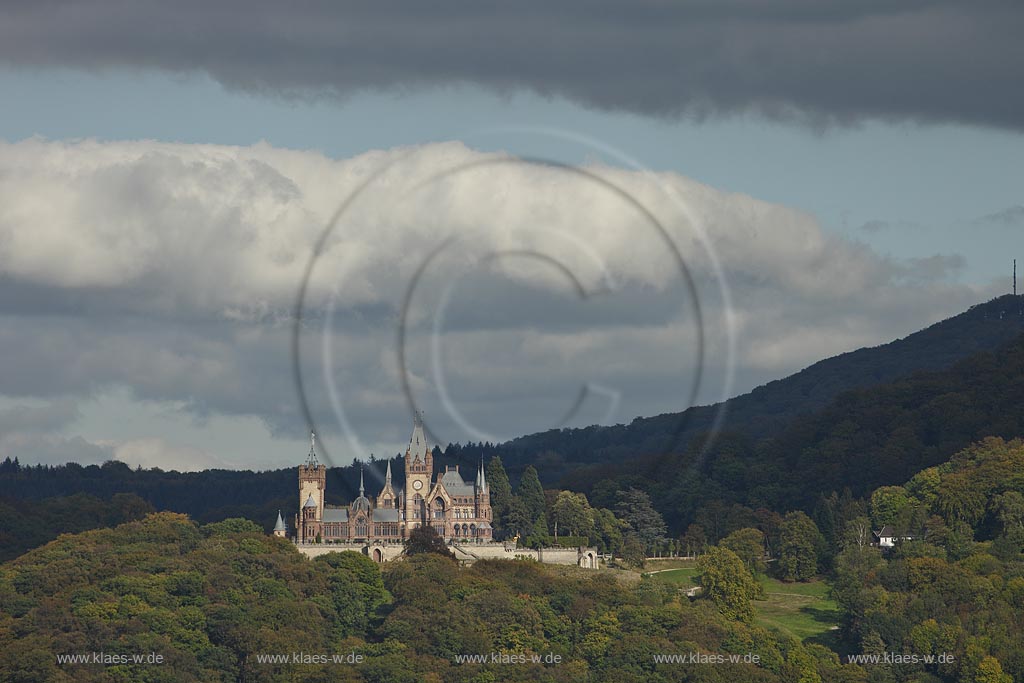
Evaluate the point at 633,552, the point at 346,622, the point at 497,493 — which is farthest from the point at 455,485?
the point at 346,622

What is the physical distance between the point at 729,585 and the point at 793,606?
7948mm

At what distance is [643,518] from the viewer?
169250 mm

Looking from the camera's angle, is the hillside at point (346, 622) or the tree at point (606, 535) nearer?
the hillside at point (346, 622)

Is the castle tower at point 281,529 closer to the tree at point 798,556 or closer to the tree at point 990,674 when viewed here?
the tree at point 798,556

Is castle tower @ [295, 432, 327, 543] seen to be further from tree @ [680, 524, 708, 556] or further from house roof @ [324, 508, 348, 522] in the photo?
tree @ [680, 524, 708, 556]

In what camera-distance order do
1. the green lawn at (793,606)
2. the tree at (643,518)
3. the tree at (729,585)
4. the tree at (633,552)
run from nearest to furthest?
the tree at (729,585)
the green lawn at (793,606)
the tree at (633,552)
the tree at (643,518)

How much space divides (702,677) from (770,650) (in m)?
7.62

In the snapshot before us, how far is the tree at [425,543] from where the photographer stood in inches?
5886

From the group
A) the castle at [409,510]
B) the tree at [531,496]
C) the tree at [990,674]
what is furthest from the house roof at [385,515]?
the tree at [990,674]

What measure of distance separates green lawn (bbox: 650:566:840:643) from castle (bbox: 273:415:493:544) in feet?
45.6

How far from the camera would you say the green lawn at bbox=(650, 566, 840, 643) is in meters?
144

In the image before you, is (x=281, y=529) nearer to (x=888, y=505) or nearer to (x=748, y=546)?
(x=748, y=546)

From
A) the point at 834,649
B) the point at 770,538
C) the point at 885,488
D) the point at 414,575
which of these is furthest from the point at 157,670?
the point at 885,488

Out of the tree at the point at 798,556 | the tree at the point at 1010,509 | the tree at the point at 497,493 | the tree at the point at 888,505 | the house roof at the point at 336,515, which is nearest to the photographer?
the house roof at the point at 336,515
